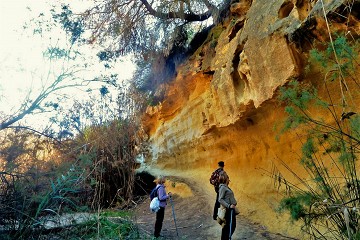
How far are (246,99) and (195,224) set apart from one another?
347 cm

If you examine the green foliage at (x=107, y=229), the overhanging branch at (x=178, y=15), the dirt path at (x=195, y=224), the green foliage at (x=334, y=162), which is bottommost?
the dirt path at (x=195, y=224)

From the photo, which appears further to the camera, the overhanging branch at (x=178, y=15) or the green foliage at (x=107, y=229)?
the overhanging branch at (x=178, y=15)

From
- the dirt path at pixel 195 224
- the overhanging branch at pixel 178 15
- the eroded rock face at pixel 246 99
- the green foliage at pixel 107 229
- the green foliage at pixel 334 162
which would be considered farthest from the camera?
the overhanging branch at pixel 178 15

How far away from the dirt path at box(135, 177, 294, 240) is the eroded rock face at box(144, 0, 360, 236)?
347 millimetres

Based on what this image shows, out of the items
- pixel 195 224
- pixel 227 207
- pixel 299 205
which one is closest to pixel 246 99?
pixel 227 207

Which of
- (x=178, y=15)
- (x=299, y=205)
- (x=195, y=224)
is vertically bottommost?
(x=195, y=224)

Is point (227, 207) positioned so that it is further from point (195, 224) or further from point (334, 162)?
point (195, 224)

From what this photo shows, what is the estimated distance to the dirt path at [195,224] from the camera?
745 centimetres

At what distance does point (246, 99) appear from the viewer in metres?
8.48

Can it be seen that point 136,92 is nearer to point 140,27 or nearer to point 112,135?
point 112,135

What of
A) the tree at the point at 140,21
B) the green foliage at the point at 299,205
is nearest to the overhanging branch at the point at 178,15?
the tree at the point at 140,21

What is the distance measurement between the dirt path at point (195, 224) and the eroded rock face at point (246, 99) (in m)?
0.35

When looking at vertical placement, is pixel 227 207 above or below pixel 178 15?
below

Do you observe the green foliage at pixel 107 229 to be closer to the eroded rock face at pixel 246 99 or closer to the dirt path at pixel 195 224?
the dirt path at pixel 195 224
